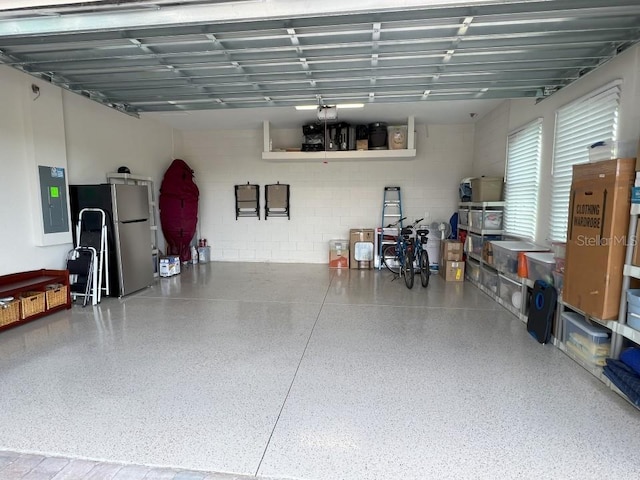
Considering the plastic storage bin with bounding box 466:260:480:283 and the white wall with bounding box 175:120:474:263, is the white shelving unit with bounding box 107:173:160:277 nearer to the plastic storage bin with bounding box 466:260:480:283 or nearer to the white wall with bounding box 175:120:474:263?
the white wall with bounding box 175:120:474:263

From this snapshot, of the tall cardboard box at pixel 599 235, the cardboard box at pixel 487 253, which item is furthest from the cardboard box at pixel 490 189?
the tall cardboard box at pixel 599 235

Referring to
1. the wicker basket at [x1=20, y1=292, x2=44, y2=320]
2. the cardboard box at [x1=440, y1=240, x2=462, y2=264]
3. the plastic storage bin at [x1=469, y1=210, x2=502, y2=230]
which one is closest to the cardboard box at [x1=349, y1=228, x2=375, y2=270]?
the cardboard box at [x1=440, y1=240, x2=462, y2=264]

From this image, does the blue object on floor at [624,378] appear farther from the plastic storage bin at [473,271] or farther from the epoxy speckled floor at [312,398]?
the plastic storage bin at [473,271]

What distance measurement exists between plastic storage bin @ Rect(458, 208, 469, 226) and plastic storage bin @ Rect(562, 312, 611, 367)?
2.99 m

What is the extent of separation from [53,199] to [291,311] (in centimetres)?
327

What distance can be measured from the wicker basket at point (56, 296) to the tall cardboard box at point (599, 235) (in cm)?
524

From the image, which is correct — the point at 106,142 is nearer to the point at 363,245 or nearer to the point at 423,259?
the point at 363,245

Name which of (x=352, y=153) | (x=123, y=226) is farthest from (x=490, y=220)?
(x=123, y=226)

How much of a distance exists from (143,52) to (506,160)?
4868mm

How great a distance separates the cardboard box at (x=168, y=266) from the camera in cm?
595

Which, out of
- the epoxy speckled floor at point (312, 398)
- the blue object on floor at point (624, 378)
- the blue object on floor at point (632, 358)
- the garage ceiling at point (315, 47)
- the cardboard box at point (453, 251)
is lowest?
the epoxy speckled floor at point (312, 398)

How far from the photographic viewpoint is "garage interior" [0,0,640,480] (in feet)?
5.88

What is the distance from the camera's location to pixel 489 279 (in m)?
4.67

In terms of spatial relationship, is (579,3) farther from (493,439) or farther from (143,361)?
(143,361)
